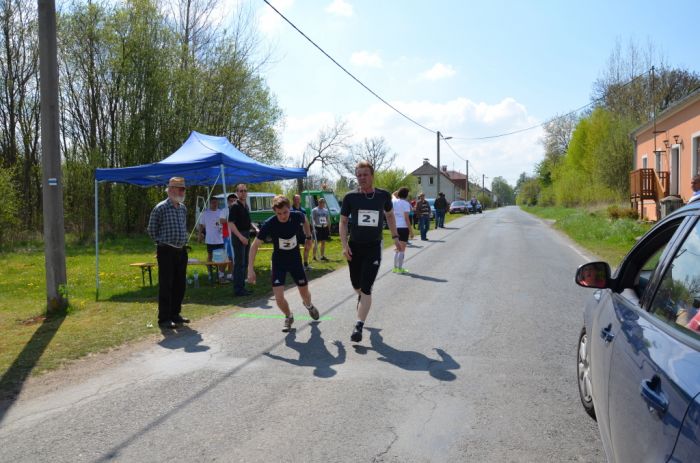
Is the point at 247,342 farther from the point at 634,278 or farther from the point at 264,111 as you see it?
the point at 264,111

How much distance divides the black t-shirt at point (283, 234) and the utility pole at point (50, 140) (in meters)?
3.40

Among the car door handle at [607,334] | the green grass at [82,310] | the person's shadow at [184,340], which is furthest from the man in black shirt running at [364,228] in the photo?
the car door handle at [607,334]

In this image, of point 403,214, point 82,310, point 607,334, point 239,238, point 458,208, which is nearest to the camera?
point 607,334

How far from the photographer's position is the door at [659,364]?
1719mm

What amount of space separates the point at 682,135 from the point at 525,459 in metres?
23.0

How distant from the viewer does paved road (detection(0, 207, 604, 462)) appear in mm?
3504

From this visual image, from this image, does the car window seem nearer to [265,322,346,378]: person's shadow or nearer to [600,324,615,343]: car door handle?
[600,324,615,343]: car door handle

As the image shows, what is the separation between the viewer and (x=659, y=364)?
1937mm

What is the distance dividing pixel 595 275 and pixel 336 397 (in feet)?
7.11

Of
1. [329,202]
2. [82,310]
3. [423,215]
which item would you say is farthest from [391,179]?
[82,310]

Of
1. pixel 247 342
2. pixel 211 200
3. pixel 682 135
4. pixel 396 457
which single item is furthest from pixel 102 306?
pixel 682 135

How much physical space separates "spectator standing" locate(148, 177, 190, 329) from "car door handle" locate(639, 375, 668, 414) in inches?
246

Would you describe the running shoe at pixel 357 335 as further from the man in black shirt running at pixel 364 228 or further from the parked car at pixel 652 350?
the parked car at pixel 652 350

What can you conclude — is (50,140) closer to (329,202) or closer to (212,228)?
(212,228)
